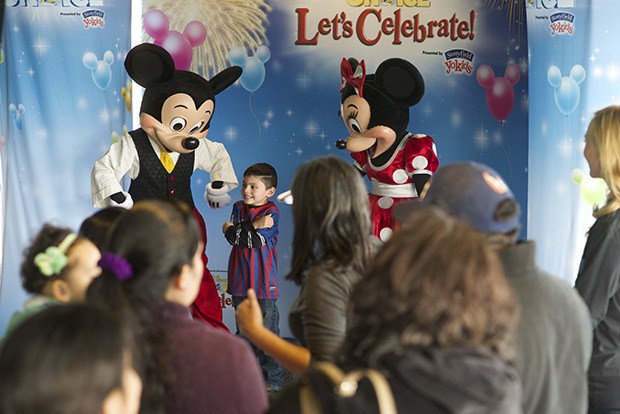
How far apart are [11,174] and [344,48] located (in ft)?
6.96

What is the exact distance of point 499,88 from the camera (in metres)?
5.15

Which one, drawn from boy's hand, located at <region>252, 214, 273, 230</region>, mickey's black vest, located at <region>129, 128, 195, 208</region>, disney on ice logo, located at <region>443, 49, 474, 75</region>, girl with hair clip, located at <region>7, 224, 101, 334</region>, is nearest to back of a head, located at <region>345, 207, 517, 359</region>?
girl with hair clip, located at <region>7, 224, 101, 334</region>

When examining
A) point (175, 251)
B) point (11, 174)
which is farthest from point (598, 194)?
point (11, 174)

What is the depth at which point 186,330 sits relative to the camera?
60.8 inches

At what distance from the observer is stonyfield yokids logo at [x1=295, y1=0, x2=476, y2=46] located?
5.20 metres

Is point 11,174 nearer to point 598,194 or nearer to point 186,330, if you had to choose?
point 598,194

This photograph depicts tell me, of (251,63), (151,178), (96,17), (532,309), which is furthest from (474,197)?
(96,17)

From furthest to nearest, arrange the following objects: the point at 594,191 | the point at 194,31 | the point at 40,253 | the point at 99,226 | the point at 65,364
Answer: the point at 194,31 → the point at 594,191 → the point at 99,226 → the point at 40,253 → the point at 65,364

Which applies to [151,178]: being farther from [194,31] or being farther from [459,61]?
[459,61]

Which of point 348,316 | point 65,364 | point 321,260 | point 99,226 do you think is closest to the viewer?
point 65,364

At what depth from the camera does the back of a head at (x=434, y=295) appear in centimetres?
118

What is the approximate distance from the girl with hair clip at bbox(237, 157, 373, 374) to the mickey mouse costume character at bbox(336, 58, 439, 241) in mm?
2206

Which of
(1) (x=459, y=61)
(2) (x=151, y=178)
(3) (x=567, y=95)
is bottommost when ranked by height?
(2) (x=151, y=178)

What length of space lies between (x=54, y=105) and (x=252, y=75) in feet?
3.89
